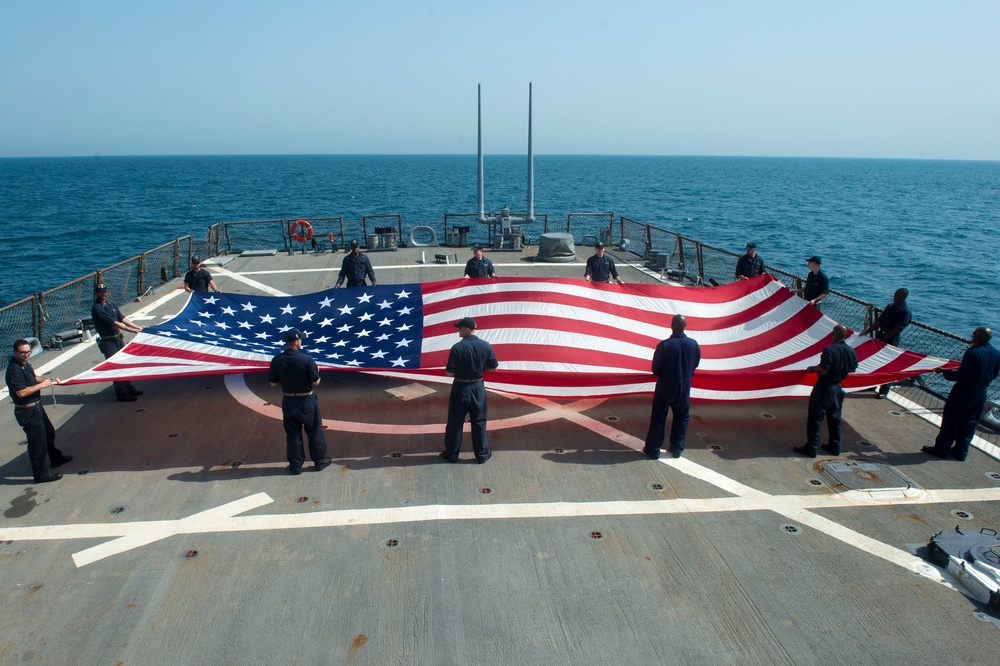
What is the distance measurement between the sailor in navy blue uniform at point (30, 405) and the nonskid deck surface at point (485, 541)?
0.28 metres

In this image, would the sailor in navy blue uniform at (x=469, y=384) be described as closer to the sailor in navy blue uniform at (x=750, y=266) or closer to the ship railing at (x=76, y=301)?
the sailor in navy blue uniform at (x=750, y=266)

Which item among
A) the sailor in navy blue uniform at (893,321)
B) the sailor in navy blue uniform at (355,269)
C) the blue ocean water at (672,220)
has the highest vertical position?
the sailor in navy blue uniform at (355,269)

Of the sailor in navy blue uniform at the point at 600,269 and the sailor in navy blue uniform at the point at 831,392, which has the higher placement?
the sailor in navy blue uniform at the point at 600,269

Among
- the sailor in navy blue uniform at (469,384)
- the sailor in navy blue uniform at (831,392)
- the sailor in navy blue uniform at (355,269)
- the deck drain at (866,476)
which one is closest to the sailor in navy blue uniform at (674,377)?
the sailor in navy blue uniform at (831,392)

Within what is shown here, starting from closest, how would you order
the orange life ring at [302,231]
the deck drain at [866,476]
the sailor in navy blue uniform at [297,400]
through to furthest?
the sailor in navy blue uniform at [297,400]
the deck drain at [866,476]
the orange life ring at [302,231]

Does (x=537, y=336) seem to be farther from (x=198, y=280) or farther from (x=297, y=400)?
(x=198, y=280)

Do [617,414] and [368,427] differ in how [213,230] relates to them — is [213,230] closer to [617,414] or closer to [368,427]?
[368,427]

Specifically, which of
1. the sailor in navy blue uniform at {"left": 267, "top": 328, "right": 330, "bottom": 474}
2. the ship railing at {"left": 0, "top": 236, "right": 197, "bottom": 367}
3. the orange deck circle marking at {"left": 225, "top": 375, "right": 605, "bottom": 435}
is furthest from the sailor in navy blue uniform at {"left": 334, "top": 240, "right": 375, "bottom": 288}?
the sailor in navy blue uniform at {"left": 267, "top": 328, "right": 330, "bottom": 474}

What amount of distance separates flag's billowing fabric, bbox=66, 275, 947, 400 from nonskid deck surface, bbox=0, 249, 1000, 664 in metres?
0.76

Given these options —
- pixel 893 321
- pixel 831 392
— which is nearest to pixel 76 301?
pixel 831 392

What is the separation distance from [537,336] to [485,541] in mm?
3877

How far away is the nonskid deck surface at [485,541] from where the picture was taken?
5016 mm

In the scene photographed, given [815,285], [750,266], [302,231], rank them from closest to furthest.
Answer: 1. [815,285]
2. [750,266]
3. [302,231]

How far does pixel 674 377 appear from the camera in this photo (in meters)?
7.64
